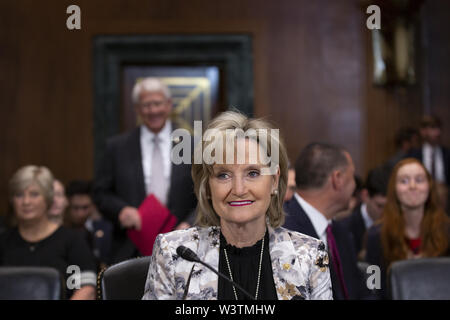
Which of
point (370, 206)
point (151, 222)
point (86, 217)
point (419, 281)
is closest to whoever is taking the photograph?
point (419, 281)

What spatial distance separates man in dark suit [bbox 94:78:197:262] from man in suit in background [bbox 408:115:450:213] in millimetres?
3544

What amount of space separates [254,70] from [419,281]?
14.9 ft

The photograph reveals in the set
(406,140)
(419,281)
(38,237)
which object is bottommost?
(419,281)

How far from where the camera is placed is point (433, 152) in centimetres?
657

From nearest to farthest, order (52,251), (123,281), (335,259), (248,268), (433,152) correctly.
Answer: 1. (248,268)
2. (123,281)
3. (335,259)
4. (52,251)
5. (433,152)

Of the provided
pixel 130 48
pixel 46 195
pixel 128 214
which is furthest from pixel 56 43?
pixel 128 214

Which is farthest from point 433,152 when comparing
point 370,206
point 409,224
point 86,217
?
point 86,217

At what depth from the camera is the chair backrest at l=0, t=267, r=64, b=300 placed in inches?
104

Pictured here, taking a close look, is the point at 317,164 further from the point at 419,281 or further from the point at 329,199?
the point at 419,281

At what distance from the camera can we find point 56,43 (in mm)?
6789

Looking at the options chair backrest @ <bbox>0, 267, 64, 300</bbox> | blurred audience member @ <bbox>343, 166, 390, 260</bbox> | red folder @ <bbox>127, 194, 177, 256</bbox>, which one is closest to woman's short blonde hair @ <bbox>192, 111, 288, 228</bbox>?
chair backrest @ <bbox>0, 267, 64, 300</bbox>

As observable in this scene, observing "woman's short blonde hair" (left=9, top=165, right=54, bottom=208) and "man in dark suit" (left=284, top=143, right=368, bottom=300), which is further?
"woman's short blonde hair" (left=9, top=165, right=54, bottom=208)

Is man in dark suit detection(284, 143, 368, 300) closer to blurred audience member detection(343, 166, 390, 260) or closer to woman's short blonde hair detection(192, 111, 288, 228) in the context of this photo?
woman's short blonde hair detection(192, 111, 288, 228)

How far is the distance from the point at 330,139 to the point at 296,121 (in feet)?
1.30
